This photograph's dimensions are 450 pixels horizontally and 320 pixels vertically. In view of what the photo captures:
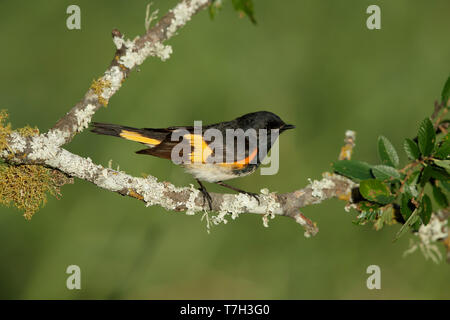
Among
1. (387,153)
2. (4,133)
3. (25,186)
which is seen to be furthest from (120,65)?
(387,153)

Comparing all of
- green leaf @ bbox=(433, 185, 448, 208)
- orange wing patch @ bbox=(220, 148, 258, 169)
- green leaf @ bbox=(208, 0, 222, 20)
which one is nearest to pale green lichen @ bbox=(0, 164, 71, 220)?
orange wing patch @ bbox=(220, 148, 258, 169)

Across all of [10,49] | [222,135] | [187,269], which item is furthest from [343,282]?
→ [10,49]

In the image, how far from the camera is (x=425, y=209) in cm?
235

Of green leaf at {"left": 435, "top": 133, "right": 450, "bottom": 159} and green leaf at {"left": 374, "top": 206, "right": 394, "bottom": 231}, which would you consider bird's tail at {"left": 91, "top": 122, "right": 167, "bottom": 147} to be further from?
green leaf at {"left": 435, "top": 133, "right": 450, "bottom": 159}

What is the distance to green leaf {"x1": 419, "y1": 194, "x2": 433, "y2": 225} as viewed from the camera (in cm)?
232

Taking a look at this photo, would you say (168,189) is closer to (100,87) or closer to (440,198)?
(100,87)

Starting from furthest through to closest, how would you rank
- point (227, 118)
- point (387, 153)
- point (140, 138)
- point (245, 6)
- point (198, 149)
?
point (227, 118), point (198, 149), point (140, 138), point (387, 153), point (245, 6)

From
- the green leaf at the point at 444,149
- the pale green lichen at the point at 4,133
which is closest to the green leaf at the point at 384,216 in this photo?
the green leaf at the point at 444,149

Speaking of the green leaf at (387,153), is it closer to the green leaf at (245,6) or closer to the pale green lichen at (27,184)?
the green leaf at (245,6)

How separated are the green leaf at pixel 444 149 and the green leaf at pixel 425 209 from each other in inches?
8.5

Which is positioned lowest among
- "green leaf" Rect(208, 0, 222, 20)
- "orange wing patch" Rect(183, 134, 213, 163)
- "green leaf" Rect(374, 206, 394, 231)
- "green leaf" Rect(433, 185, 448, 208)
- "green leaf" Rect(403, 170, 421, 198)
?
"green leaf" Rect(374, 206, 394, 231)

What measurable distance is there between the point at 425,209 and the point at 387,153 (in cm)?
36

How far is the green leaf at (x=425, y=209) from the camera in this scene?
232cm

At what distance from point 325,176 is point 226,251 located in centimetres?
136
